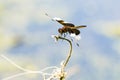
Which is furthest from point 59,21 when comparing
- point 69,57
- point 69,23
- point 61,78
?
point 61,78

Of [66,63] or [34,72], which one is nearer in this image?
[66,63]

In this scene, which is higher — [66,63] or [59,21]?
[59,21]

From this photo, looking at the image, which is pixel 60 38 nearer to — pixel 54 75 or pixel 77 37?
pixel 77 37

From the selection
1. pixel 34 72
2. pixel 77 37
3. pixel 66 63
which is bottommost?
pixel 34 72

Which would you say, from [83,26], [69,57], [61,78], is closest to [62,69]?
[61,78]

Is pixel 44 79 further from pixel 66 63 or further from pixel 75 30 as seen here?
pixel 75 30

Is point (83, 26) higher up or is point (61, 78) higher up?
point (83, 26)

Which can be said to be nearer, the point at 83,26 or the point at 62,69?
the point at 83,26

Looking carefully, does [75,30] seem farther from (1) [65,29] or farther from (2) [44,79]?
(2) [44,79]
